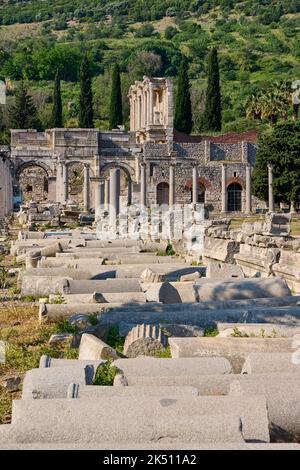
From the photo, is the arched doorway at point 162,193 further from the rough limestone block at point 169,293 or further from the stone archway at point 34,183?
the rough limestone block at point 169,293

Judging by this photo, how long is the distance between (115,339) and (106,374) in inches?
83.8

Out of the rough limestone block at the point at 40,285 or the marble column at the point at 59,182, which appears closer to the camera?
the rough limestone block at the point at 40,285

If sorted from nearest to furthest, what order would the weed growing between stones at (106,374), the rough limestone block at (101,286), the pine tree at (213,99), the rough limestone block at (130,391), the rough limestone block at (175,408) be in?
the rough limestone block at (175,408) → the rough limestone block at (130,391) → the weed growing between stones at (106,374) → the rough limestone block at (101,286) → the pine tree at (213,99)

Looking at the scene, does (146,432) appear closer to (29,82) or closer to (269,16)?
(29,82)

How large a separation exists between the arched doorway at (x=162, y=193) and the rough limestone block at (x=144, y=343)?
170 feet

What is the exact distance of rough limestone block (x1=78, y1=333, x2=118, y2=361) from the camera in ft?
23.9

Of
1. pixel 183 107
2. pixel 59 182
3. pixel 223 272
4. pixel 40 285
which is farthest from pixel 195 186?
pixel 40 285

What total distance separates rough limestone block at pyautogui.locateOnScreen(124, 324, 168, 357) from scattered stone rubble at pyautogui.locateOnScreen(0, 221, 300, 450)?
0.01 meters

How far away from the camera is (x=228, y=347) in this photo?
23.8 feet

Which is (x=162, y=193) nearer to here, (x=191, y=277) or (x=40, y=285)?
(x=191, y=277)

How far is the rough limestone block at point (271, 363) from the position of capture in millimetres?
6285

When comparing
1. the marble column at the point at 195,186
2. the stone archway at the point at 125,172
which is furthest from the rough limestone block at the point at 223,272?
the stone archway at the point at 125,172

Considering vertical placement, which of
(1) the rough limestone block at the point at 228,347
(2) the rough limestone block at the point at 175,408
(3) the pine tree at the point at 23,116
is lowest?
(1) the rough limestone block at the point at 228,347
